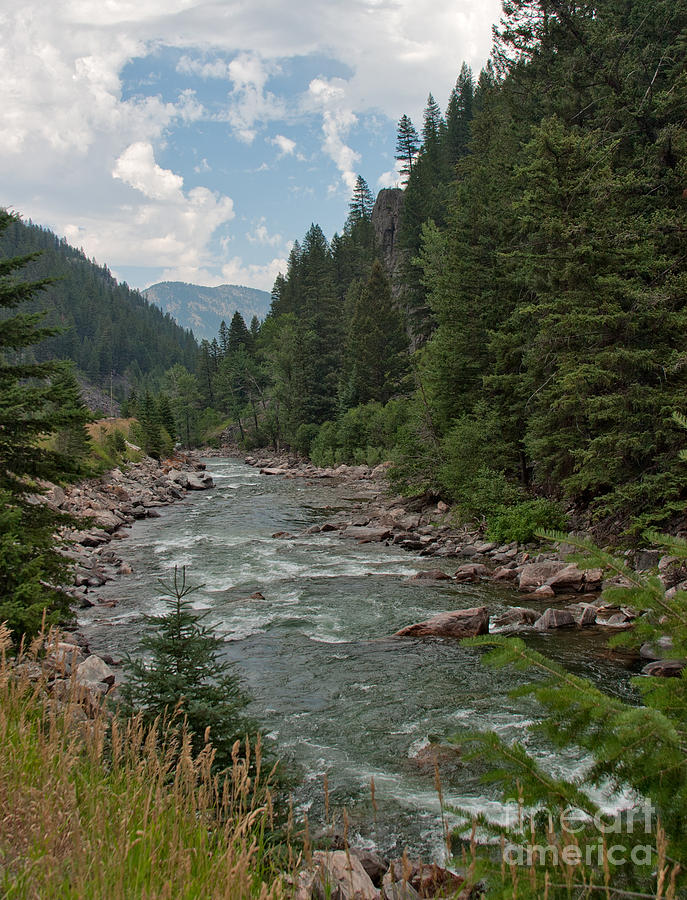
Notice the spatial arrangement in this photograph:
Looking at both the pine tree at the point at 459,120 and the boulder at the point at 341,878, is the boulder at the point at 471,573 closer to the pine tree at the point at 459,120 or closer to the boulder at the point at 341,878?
the boulder at the point at 341,878

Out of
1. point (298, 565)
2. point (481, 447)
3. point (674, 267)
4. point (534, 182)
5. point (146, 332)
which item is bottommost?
point (298, 565)

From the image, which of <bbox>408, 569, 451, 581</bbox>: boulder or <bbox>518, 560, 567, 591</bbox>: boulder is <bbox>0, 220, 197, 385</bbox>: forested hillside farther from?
<bbox>518, 560, 567, 591</bbox>: boulder

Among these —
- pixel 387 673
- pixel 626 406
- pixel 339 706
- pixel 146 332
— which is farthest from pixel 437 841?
pixel 146 332

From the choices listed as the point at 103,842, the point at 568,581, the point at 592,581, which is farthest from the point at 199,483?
the point at 103,842

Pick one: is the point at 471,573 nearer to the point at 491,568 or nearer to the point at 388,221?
the point at 491,568

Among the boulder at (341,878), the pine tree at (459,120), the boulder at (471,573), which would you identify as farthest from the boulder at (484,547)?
the pine tree at (459,120)

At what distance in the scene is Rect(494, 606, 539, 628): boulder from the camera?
1289cm

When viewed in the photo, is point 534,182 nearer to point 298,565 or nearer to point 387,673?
point 298,565

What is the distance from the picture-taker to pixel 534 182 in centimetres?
1925

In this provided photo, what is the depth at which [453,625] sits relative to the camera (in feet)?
41.9

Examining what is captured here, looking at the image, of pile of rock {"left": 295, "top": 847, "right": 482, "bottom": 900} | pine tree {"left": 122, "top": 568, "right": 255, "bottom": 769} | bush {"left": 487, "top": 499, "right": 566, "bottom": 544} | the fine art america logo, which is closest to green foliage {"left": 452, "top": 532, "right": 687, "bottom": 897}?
the fine art america logo

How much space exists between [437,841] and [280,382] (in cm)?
6332

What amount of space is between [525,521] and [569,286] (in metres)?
7.74

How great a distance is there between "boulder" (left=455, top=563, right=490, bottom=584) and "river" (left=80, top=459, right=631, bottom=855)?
0.82m
